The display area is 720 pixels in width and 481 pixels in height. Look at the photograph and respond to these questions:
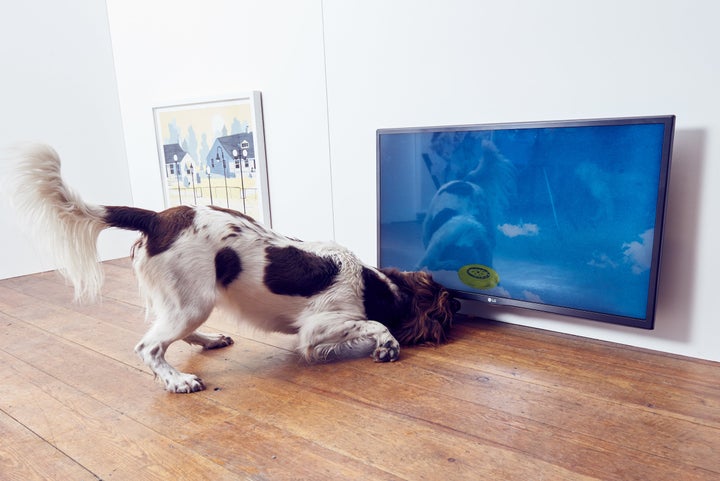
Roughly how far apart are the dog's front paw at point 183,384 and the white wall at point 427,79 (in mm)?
1076

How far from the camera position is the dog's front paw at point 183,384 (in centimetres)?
167

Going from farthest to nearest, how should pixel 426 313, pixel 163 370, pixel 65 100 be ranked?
pixel 65 100 < pixel 426 313 < pixel 163 370

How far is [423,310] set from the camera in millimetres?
2023

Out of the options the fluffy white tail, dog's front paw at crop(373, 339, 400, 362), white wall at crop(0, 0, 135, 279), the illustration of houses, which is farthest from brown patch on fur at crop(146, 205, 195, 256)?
white wall at crop(0, 0, 135, 279)

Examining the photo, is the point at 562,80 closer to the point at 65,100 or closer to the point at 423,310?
the point at 423,310

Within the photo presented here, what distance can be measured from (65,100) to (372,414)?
3137mm

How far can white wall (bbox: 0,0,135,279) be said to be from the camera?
10.7 feet

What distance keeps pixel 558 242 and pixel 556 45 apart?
68 centimetres

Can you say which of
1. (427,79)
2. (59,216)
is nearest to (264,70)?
(427,79)

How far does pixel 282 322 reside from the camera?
1.91 meters

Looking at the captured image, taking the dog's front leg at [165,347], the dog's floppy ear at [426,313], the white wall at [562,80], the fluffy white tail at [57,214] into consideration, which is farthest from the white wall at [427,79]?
the fluffy white tail at [57,214]

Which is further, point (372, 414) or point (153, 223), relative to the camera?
point (153, 223)

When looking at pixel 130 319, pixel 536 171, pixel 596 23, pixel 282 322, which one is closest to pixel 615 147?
pixel 536 171

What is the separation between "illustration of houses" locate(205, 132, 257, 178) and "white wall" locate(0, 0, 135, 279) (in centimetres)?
101
